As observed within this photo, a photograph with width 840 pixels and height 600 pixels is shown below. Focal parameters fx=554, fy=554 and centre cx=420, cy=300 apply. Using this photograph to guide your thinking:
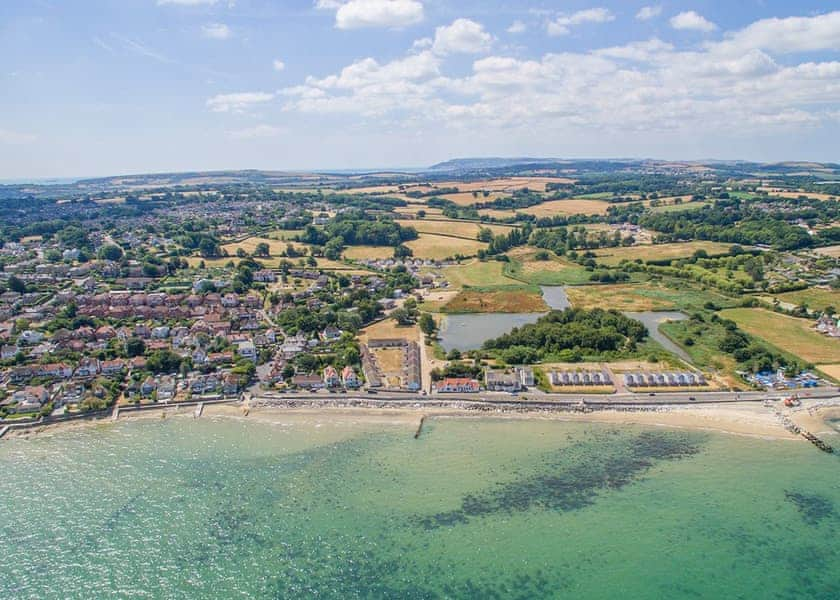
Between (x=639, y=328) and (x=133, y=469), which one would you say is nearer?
(x=133, y=469)

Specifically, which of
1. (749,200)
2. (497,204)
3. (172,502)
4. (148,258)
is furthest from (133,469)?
(749,200)

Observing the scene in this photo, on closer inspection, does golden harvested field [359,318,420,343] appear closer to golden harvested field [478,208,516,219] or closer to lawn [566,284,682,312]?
lawn [566,284,682,312]

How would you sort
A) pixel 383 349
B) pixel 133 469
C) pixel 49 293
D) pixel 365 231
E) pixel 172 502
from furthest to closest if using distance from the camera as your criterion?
pixel 365 231 < pixel 49 293 < pixel 383 349 < pixel 133 469 < pixel 172 502

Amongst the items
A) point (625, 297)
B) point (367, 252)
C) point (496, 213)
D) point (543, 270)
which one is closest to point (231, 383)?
point (625, 297)

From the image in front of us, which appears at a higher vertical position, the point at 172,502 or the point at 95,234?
the point at 95,234

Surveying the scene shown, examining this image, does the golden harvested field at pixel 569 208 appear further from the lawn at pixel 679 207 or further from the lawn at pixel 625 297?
the lawn at pixel 625 297

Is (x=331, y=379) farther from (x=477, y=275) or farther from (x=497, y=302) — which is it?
(x=477, y=275)

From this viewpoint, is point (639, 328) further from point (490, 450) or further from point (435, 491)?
point (435, 491)
